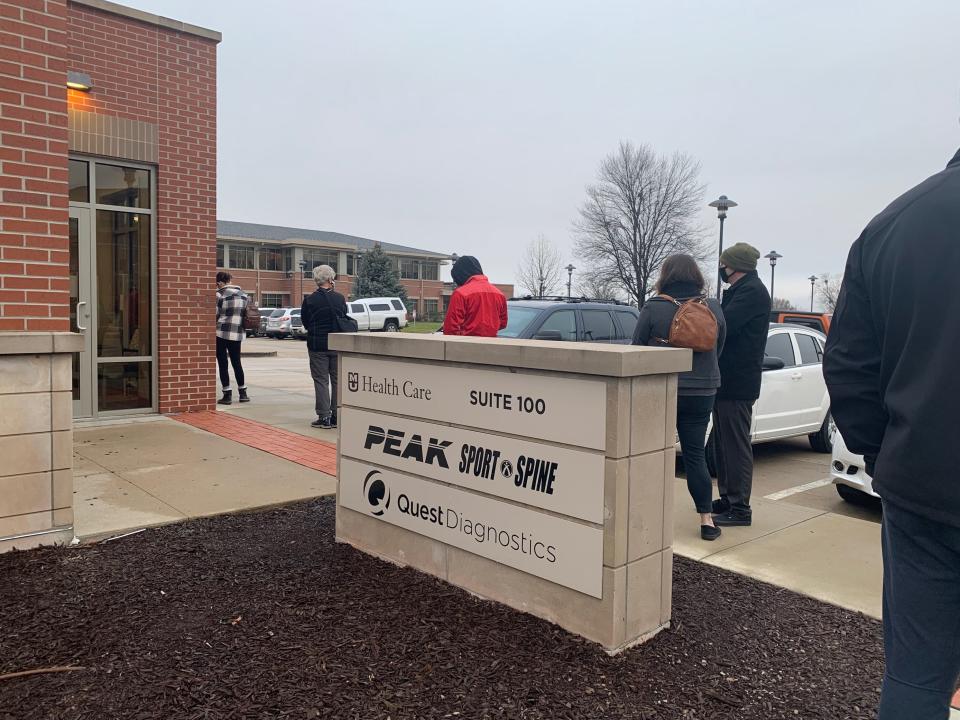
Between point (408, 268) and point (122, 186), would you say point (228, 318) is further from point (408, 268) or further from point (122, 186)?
point (408, 268)

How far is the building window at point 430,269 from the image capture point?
2906 inches

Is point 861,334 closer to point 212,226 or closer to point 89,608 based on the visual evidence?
point 89,608

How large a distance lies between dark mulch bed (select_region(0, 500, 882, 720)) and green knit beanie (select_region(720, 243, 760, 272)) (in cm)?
224

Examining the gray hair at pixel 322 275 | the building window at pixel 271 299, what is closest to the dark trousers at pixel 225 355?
the gray hair at pixel 322 275

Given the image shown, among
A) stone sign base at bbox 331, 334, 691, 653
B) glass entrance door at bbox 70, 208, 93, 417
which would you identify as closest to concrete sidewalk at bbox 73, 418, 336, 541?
glass entrance door at bbox 70, 208, 93, 417

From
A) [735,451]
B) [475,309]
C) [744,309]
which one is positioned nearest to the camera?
[744,309]

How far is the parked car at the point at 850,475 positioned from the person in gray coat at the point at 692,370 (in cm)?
197

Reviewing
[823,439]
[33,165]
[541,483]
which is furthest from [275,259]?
[541,483]

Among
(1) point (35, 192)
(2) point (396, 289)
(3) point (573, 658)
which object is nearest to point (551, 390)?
(3) point (573, 658)

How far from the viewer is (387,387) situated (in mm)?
4277

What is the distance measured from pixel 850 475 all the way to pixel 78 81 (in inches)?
348

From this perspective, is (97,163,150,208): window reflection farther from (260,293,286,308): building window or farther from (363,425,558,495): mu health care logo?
(260,293,286,308): building window

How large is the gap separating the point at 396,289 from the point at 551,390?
61656 mm

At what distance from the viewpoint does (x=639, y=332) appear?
16.1ft
